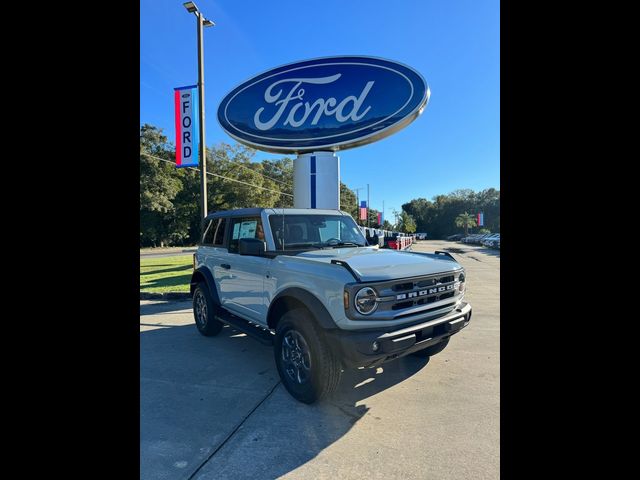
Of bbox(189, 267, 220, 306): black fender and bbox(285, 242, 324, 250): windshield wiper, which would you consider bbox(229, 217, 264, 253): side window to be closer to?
bbox(285, 242, 324, 250): windshield wiper

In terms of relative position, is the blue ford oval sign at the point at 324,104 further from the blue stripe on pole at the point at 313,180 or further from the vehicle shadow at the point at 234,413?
the vehicle shadow at the point at 234,413

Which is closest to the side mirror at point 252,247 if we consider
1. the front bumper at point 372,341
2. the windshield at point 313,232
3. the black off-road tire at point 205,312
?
the windshield at point 313,232

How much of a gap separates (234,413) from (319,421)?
0.80 m

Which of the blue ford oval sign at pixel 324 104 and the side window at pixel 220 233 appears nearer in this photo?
the side window at pixel 220 233

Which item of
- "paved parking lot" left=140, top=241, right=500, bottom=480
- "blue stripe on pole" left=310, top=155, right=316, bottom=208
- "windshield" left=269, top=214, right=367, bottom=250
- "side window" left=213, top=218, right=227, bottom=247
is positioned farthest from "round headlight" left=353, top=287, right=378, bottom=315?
"blue stripe on pole" left=310, top=155, right=316, bottom=208

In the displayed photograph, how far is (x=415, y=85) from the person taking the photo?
8.83 m

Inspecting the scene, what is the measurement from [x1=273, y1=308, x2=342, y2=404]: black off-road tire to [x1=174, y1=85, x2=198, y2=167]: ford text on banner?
7995 mm

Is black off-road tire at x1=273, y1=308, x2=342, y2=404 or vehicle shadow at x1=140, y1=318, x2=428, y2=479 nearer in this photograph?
vehicle shadow at x1=140, y1=318, x2=428, y2=479

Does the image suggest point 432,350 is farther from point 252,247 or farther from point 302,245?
point 252,247

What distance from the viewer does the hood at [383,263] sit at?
3.13 m

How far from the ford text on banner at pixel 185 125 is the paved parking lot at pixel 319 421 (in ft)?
22.3

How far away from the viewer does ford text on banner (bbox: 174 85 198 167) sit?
32.7ft

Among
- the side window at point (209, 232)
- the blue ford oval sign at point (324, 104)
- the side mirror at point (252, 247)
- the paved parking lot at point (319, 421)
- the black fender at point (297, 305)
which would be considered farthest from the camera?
the blue ford oval sign at point (324, 104)
